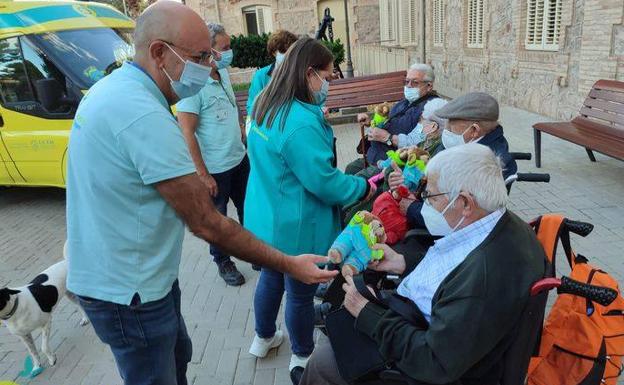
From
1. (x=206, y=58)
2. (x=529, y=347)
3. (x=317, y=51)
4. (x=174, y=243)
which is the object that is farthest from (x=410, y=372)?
(x=317, y=51)

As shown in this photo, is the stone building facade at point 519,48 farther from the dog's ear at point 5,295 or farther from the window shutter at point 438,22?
the dog's ear at point 5,295

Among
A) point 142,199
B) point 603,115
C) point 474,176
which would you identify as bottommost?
point 603,115

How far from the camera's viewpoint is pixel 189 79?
5.54ft

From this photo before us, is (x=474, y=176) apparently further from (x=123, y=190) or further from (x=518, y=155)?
(x=518, y=155)

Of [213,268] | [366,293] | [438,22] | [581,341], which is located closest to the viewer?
[581,341]

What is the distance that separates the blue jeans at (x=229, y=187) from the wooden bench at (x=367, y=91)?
529 cm

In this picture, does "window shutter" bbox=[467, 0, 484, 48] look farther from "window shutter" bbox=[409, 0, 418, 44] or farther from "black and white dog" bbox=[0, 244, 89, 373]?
"black and white dog" bbox=[0, 244, 89, 373]

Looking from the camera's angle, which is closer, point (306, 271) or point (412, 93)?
point (306, 271)

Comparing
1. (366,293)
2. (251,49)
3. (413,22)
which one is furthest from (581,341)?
(413,22)

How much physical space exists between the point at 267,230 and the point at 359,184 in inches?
21.4

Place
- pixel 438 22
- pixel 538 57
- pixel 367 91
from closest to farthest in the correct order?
pixel 538 57 < pixel 367 91 < pixel 438 22

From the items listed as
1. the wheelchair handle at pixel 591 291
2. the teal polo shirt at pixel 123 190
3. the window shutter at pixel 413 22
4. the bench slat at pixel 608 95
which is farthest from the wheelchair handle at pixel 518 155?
the window shutter at pixel 413 22

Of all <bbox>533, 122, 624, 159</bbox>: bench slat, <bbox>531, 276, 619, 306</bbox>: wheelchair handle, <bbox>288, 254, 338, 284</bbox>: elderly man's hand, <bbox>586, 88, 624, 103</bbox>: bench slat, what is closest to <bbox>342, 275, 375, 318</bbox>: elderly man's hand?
<bbox>288, 254, 338, 284</bbox>: elderly man's hand

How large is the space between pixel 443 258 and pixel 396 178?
3.62 ft
